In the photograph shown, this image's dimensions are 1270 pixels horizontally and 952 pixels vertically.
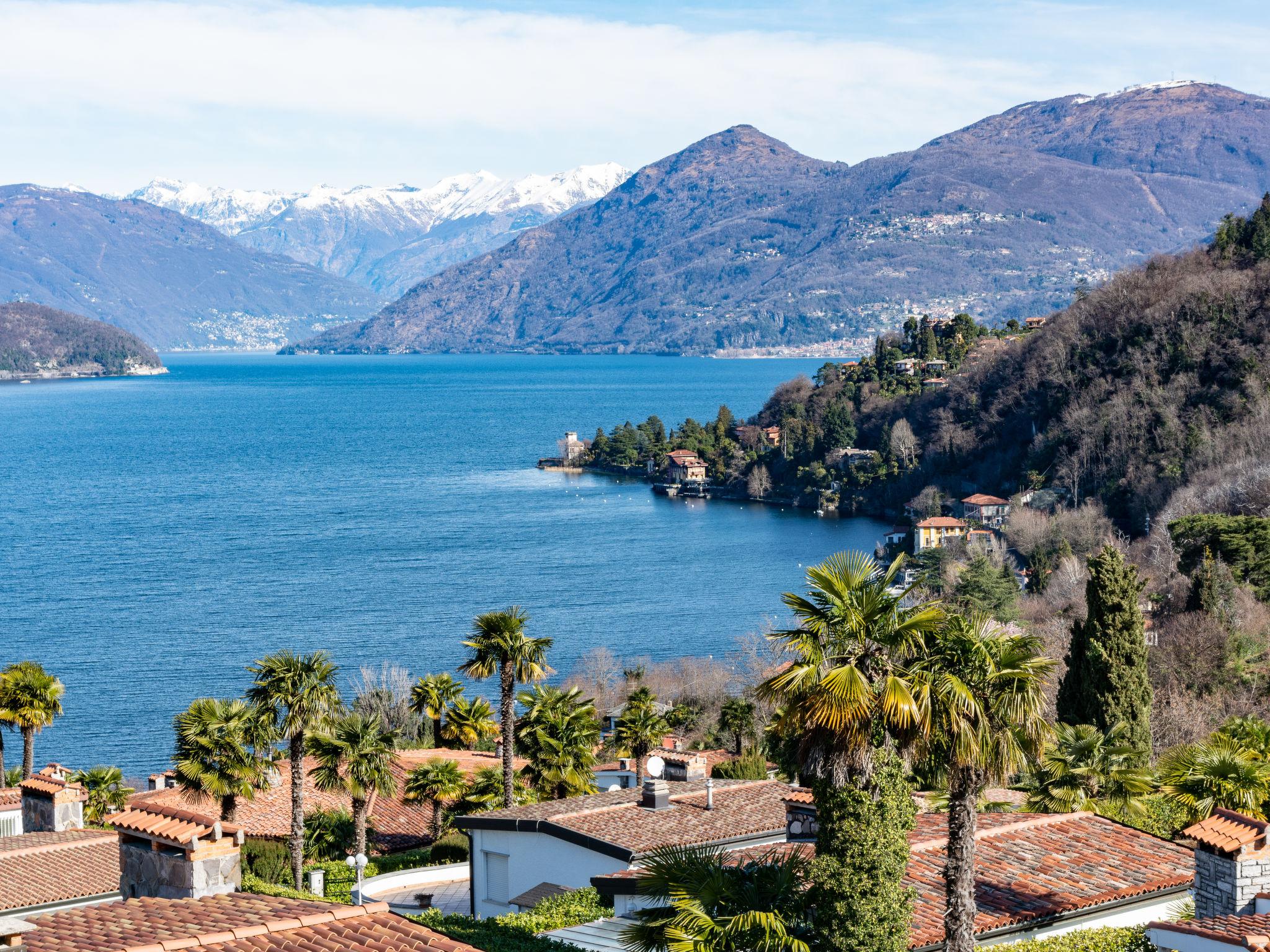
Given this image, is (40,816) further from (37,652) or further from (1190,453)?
(1190,453)

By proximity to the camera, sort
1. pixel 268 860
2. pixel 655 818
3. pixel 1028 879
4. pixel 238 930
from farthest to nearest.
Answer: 1. pixel 268 860
2. pixel 655 818
3. pixel 1028 879
4. pixel 238 930

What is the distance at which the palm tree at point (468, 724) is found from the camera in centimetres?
3697

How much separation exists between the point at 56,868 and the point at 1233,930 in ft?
42.9

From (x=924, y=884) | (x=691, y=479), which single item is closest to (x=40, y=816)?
(x=924, y=884)

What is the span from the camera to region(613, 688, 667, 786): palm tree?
35000mm

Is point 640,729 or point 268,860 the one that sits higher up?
point 640,729

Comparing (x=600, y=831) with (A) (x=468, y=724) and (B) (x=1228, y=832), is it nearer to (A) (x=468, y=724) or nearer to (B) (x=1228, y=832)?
(B) (x=1228, y=832)

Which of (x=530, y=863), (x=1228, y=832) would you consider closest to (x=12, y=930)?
(x=1228, y=832)

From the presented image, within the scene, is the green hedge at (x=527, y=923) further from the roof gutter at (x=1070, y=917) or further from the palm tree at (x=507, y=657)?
the palm tree at (x=507, y=657)

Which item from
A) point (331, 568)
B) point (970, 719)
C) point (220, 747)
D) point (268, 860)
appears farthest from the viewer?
point (331, 568)

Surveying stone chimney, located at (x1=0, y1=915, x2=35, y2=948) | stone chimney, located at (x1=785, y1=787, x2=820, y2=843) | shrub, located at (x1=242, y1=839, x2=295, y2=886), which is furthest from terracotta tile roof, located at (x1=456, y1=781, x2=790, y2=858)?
stone chimney, located at (x1=0, y1=915, x2=35, y2=948)

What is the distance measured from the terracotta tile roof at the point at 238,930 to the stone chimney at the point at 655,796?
34.1 ft

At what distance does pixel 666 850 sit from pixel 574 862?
8.38 metres

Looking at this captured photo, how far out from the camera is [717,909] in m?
10.9
